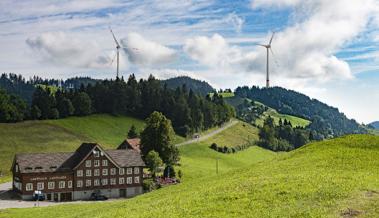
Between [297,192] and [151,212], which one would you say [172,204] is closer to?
[151,212]

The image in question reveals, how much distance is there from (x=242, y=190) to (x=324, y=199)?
8897 millimetres

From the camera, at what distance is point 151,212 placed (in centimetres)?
3994

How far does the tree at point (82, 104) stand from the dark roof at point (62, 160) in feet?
251

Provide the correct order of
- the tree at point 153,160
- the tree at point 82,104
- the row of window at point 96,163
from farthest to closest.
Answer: the tree at point 82,104, the tree at point 153,160, the row of window at point 96,163

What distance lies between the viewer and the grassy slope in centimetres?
14262

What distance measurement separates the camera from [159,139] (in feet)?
405

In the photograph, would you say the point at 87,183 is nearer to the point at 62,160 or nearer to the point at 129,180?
the point at 62,160

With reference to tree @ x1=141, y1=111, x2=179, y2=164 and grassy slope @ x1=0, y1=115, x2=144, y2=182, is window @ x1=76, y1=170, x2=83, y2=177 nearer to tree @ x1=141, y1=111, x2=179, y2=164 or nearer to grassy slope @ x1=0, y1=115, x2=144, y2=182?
tree @ x1=141, y1=111, x2=179, y2=164

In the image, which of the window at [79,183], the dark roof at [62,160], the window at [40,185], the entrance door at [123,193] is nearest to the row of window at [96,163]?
the dark roof at [62,160]

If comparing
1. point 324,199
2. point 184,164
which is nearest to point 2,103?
point 184,164

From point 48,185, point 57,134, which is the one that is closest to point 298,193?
point 48,185

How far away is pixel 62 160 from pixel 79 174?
5.11 m

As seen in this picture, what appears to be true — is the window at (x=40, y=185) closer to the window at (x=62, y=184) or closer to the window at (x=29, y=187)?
the window at (x=29, y=187)

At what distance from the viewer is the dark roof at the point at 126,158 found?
11500 cm
